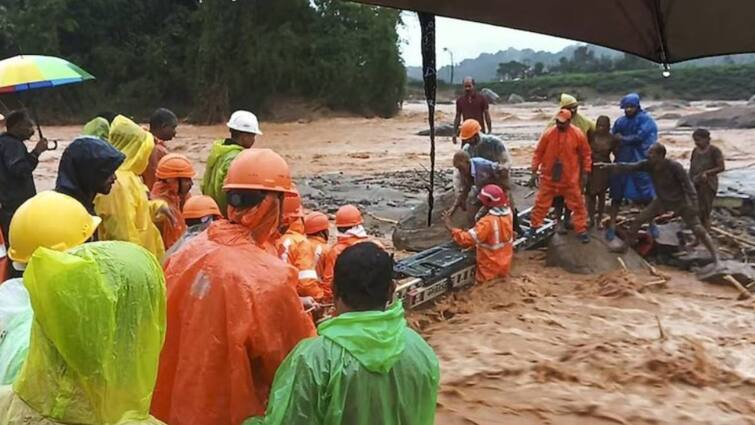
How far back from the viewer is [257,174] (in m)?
2.63

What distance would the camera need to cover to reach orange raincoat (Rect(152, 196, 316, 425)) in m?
2.38

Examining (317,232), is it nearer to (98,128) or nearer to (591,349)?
(98,128)

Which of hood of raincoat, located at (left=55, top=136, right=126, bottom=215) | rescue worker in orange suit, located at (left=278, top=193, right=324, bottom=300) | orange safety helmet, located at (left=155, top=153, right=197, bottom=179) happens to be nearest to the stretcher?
rescue worker in orange suit, located at (left=278, top=193, right=324, bottom=300)

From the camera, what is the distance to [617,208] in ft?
29.8

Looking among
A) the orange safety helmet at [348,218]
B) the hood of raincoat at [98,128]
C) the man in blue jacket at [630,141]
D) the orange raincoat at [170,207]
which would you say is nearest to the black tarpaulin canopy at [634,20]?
the orange raincoat at [170,207]

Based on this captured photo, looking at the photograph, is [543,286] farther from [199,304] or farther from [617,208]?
[199,304]

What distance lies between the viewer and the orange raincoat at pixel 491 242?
7.60 meters

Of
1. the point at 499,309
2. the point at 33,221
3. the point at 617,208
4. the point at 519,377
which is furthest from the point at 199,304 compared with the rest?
the point at 617,208

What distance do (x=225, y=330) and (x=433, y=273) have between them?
16.5 feet

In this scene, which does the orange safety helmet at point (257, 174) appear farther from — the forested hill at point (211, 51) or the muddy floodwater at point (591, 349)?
the forested hill at point (211, 51)

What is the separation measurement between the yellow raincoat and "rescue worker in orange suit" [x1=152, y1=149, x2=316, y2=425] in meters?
2.15

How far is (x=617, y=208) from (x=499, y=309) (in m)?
2.60

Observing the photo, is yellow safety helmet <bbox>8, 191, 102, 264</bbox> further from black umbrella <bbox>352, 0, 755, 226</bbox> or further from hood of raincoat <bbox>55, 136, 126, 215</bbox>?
hood of raincoat <bbox>55, 136, 126, 215</bbox>

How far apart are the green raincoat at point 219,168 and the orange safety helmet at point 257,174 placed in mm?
2516
